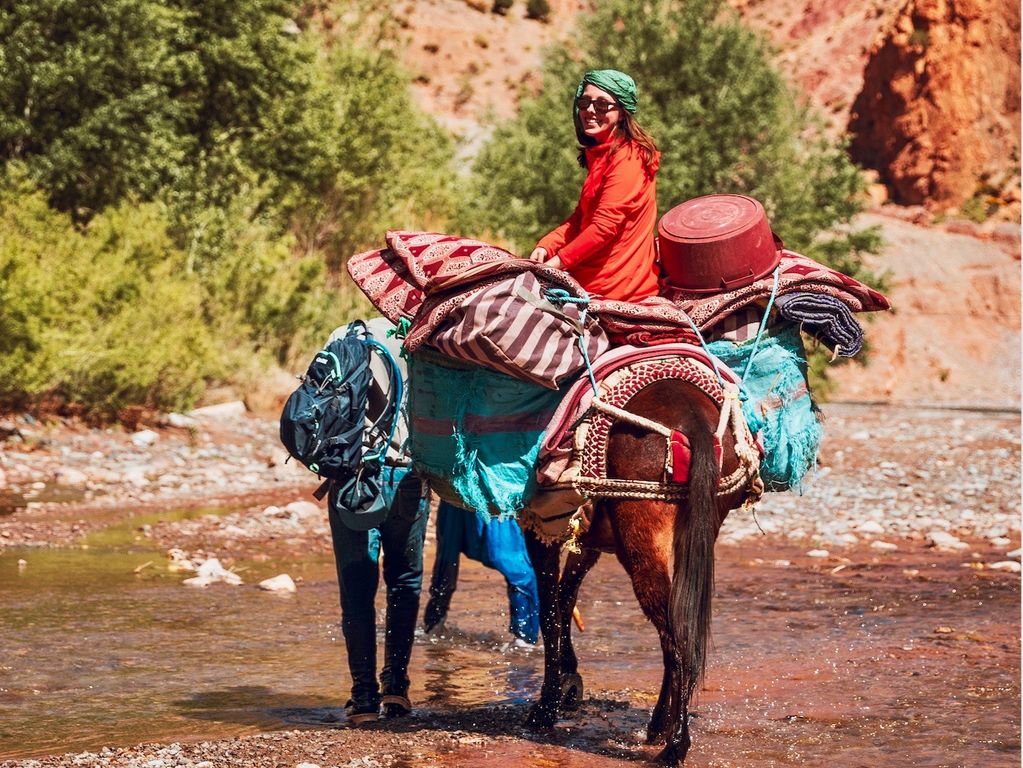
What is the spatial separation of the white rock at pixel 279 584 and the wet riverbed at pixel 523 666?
5.3 inches

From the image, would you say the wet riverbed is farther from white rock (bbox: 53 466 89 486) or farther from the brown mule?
white rock (bbox: 53 466 89 486)

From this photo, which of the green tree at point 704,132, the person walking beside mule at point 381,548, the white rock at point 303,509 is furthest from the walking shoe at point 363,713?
the green tree at point 704,132

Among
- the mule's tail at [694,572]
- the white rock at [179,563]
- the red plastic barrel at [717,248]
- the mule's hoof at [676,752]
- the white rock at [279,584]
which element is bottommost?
the white rock at [179,563]

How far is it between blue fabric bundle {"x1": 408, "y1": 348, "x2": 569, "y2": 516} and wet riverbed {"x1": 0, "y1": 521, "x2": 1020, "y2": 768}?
42.6 inches

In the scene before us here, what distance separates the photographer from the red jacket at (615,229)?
5.52 m

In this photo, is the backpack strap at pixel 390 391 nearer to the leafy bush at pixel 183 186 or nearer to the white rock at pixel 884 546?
the white rock at pixel 884 546

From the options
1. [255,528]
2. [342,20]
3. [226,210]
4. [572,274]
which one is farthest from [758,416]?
[342,20]

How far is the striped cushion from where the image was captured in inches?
202

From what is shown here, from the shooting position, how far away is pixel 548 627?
19.7ft

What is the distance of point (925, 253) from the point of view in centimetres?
4438

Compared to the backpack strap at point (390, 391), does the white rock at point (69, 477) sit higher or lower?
lower

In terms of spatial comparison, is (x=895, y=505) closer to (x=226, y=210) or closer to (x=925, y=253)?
(x=226, y=210)

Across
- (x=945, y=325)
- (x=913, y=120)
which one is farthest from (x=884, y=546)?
(x=913, y=120)

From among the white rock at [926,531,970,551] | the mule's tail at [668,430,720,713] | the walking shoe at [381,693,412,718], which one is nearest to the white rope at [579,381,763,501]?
the mule's tail at [668,430,720,713]
